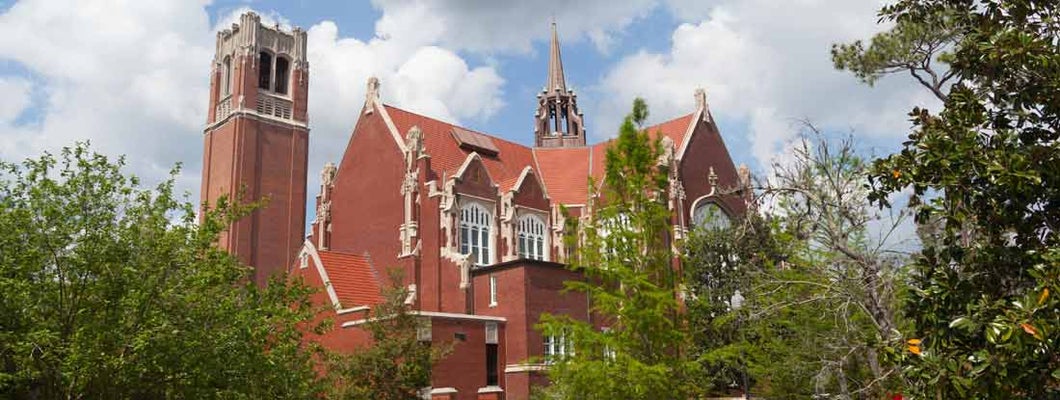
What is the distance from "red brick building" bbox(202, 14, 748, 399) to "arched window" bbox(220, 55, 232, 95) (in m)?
0.08

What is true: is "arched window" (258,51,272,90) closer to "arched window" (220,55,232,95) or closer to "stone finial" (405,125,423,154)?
"arched window" (220,55,232,95)

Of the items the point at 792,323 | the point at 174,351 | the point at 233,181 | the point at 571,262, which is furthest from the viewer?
the point at 233,181

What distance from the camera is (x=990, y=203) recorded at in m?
8.81

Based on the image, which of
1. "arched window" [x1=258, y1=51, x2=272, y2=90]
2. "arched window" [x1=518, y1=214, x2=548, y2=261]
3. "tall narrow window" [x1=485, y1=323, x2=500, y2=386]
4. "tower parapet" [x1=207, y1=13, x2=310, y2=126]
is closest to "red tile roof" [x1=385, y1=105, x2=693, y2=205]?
"arched window" [x1=518, y1=214, x2=548, y2=261]

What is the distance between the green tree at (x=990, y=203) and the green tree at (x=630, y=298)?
8.68 metres

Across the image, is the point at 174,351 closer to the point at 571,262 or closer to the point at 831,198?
the point at 571,262

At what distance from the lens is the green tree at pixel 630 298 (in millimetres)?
17766

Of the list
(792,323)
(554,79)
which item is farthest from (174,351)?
(554,79)

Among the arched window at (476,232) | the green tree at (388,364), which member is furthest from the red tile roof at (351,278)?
the green tree at (388,364)

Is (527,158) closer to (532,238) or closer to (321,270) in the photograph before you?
(532,238)

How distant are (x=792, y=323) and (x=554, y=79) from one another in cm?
4118

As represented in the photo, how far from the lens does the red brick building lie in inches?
1374

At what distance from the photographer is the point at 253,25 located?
52.2 m

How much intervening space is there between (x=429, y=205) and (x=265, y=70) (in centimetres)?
2013
